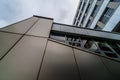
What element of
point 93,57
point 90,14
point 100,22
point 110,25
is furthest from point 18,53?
point 90,14

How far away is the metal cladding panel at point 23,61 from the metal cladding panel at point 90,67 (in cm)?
164

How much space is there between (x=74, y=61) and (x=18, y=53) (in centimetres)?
229

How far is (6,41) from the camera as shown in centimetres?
450

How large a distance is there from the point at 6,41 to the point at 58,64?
2581mm

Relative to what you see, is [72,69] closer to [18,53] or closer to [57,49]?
[57,49]

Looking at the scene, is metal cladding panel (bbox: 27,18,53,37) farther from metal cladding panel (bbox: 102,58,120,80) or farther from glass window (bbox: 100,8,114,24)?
glass window (bbox: 100,8,114,24)

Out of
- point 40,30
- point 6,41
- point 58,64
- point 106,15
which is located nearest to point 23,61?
point 58,64

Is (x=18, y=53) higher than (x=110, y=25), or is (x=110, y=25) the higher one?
(x=18, y=53)

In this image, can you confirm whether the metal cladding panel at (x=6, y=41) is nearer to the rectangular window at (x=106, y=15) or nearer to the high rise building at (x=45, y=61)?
the high rise building at (x=45, y=61)

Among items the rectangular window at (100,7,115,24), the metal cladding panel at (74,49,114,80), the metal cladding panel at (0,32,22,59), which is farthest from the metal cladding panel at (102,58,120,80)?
the rectangular window at (100,7,115,24)

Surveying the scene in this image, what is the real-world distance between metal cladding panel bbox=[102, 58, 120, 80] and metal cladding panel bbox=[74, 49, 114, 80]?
25 centimetres

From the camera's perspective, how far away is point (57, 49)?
4656 millimetres

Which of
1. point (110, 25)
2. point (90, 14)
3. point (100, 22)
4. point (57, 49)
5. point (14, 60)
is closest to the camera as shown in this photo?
point (14, 60)

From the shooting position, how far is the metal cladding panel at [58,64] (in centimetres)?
341
